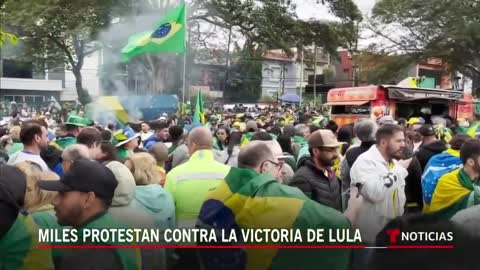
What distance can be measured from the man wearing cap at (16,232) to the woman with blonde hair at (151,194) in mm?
839

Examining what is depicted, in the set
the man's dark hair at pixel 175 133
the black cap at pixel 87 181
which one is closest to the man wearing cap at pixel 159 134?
the man's dark hair at pixel 175 133

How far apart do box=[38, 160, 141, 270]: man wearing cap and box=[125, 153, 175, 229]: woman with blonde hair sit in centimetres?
69

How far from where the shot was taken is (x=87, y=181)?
2773mm

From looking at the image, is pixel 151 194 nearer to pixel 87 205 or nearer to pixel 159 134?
pixel 87 205

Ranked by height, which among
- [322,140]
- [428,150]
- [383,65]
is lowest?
[428,150]

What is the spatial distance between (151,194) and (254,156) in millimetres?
1055

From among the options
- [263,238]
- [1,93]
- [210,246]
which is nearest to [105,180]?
[210,246]

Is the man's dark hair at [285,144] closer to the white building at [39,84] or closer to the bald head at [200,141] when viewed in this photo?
the bald head at [200,141]

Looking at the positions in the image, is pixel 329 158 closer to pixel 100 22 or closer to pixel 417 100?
pixel 417 100

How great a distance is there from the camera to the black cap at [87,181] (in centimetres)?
277

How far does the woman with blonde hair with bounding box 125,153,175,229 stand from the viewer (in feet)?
12.4

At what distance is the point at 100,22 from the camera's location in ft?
80.5

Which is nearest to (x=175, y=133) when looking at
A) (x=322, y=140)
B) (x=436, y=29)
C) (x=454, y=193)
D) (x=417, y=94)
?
(x=322, y=140)

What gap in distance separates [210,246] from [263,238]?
0.28m
